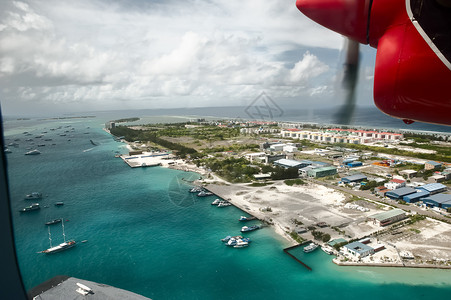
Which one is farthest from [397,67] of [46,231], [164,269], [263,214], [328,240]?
[46,231]

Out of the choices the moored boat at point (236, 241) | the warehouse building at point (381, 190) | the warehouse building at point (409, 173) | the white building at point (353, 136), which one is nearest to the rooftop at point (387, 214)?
the warehouse building at point (381, 190)

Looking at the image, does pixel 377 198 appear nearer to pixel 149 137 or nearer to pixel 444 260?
pixel 444 260

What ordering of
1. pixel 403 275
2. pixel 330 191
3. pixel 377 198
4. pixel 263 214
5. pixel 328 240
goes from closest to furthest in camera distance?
1. pixel 403 275
2. pixel 328 240
3. pixel 263 214
4. pixel 377 198
5. pixel 330 191

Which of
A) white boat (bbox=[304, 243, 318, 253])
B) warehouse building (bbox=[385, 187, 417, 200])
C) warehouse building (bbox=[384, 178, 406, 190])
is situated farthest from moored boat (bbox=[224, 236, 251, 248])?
warehouse building (bbox=[384, 178, 406, 190])

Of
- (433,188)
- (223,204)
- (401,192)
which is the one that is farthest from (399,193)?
(223,204)

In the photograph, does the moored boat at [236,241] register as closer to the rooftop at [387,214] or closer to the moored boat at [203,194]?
the moored boat at [203,194]

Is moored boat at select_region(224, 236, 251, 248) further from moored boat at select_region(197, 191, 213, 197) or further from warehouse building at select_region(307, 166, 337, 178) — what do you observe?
warehouse building at select_region(307, 166, 337, 178)
